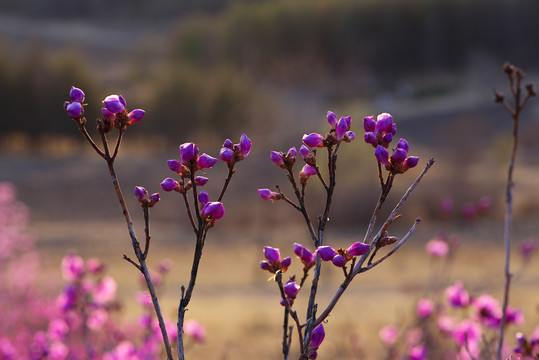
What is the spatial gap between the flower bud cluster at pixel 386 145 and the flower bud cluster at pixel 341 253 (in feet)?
0.52

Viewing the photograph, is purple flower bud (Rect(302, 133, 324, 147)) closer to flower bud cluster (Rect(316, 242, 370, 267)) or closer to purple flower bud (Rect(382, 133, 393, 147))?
purple flower bud (Rect(382, 133, 393, 147))

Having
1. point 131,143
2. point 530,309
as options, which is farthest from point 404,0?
point 530,309

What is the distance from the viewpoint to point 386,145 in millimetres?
1489

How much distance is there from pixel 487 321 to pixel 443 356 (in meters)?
1.71

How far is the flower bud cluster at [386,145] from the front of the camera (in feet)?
4.68

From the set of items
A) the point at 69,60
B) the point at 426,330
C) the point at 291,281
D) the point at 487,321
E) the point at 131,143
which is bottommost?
the point at 131,143

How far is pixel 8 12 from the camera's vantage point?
101m

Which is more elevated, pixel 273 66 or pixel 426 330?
pixel 426 330

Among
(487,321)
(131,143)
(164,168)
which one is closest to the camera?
(487,321)

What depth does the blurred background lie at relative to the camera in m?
26.5

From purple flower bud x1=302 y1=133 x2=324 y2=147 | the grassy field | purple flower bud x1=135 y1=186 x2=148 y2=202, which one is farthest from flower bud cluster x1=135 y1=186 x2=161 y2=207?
the grassy field

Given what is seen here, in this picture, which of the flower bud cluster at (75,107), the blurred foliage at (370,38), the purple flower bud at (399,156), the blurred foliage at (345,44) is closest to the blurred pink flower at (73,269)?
the flower bud cluster at (75,107)

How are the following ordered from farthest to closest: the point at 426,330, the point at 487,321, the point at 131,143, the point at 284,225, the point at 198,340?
the point at 131,143
the point at 284,225
the point at 426,330
the point at 198,340
the point at 487,321

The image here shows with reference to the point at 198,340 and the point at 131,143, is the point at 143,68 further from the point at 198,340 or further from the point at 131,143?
the point at 198,340
